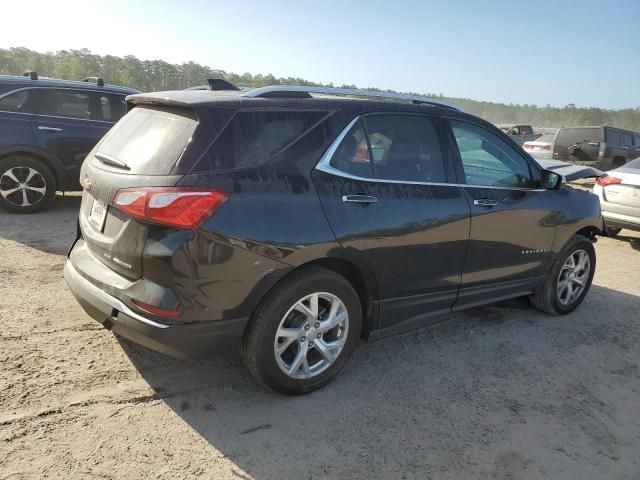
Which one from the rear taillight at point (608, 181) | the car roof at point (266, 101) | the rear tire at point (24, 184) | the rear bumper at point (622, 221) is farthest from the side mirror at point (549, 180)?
the rear tire at point (24, 184)

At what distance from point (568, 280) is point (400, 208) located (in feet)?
7.83

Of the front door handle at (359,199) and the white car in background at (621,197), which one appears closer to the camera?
the front door handle at (359,199)

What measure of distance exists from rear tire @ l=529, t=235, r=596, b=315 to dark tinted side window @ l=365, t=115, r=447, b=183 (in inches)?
69.8

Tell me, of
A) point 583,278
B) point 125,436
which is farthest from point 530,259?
point 125,436

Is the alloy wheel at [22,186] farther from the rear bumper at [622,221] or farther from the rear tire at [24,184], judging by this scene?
the rear bumper at [622,221]

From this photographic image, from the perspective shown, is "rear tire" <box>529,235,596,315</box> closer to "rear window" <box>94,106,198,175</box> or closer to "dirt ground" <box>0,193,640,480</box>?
"dirt ground" <box>0,193,640,480</box>

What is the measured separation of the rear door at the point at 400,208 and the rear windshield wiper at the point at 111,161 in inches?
Answer: 42.5

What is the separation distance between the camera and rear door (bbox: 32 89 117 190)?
713 cm

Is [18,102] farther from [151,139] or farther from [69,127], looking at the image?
[151,139]

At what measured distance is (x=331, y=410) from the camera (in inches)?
121

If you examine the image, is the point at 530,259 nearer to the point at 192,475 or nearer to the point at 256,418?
the point at 256,418

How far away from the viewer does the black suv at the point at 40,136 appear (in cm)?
694

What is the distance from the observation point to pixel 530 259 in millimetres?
4375

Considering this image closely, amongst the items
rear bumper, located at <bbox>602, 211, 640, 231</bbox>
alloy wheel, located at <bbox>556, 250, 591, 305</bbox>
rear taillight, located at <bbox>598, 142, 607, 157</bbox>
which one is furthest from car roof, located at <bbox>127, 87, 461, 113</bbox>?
rear taillight, located at <bbox>598, 142, 607, 157</bbox>
